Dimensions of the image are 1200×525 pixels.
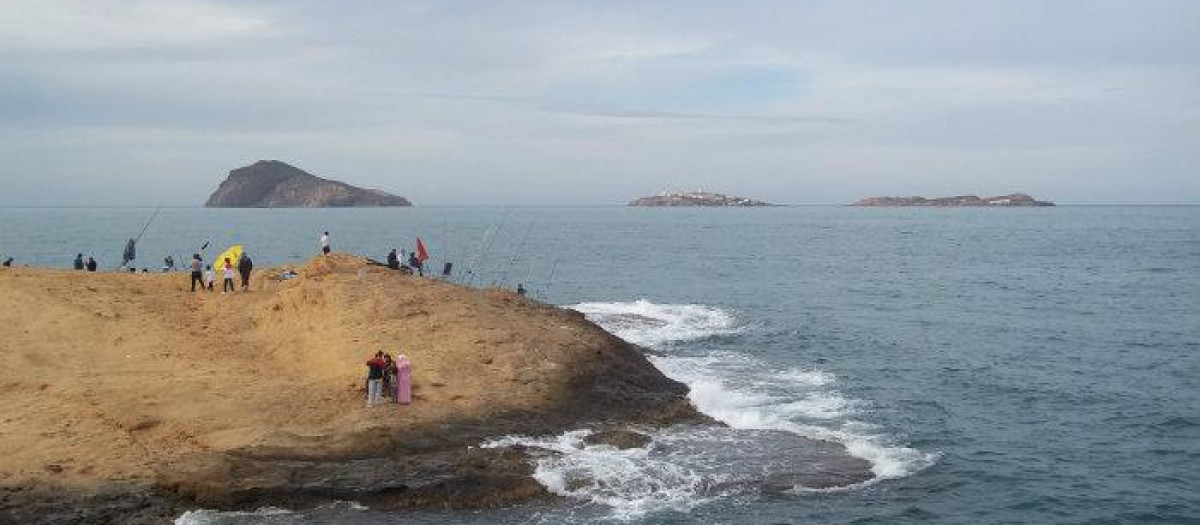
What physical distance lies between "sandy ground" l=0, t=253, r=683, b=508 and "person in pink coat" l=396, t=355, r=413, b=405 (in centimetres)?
31

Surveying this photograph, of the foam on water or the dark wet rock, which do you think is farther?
the foam on water

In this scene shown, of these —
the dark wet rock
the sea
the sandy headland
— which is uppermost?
the sandy headland

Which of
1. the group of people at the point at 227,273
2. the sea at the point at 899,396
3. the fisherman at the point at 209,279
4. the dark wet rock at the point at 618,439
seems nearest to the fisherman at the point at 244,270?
the group of people at the point at 227,273

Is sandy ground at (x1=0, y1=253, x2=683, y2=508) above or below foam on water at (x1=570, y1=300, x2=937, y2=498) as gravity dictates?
above

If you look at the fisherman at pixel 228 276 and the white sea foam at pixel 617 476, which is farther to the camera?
the fisherman at pixel 228 276

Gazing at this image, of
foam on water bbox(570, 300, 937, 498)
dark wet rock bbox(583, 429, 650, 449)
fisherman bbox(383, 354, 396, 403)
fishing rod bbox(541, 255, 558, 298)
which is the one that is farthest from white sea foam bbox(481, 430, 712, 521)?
fishing rod bbox(541, 255, 558, 298)

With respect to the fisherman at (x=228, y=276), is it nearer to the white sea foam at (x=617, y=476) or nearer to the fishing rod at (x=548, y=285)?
the white sea foam at (x=617, y=476)

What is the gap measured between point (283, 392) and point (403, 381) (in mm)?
3406

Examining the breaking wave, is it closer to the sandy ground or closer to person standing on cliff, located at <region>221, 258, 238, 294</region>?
the sandy ground

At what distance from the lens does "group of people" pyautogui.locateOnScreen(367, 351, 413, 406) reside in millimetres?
23938

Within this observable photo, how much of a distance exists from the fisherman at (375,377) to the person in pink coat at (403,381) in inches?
16.8

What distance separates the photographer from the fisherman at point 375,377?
23.8 metres

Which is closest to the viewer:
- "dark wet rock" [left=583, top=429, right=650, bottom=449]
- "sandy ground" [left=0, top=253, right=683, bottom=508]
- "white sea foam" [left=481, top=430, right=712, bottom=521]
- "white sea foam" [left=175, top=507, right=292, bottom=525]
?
"white sea foam" [left=175, top=507, right=292, bottom=525]

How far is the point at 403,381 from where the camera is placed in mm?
24234
